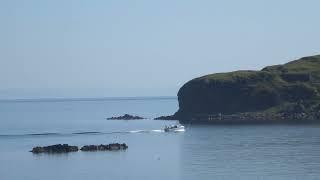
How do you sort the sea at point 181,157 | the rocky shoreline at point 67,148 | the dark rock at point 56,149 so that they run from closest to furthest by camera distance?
the sea at point 181,157, the dark rock at point 56,149, the rocky shoreline at point 67,148

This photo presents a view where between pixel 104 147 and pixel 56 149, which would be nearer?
pixel 56 149

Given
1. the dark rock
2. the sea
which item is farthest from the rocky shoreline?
the sea

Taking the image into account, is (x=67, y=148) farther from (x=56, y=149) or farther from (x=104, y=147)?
(x=104, y=147)

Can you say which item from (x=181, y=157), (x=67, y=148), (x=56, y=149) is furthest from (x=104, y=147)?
(x=181, y=157)

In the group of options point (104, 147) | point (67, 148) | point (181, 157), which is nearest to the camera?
point (181, 157)

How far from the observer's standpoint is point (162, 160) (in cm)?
12681

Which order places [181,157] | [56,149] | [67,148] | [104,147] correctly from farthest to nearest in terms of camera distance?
[104,147], [67,148], [56,149], [181,157]

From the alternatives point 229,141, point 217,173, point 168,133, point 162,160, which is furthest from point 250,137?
point 217,173

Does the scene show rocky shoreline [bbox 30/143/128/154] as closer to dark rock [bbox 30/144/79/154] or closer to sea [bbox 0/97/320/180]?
dark rock [bbox 30/144/79/154]

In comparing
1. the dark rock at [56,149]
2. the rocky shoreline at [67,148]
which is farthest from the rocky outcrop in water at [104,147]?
the dark rock at [56,149]

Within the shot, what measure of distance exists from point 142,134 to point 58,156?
53.8 metres

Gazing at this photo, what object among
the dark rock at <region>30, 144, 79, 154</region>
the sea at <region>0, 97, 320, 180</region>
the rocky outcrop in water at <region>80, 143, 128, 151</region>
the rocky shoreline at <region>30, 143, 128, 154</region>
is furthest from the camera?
the rocky outcrop in water at <region>80, 143, 128, 151</region>

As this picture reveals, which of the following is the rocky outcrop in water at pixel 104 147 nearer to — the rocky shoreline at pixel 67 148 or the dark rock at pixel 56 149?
the rocky shoreline at pixel 67 148

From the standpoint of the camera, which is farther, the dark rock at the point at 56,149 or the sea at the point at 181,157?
the dark rock at the point at 56,149
